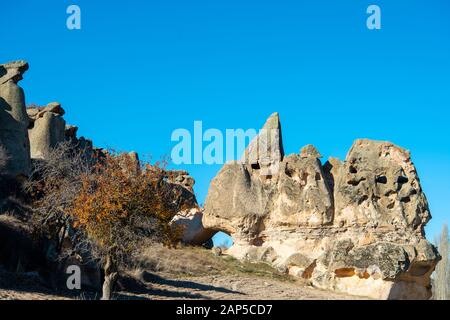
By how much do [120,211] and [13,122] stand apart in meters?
6.31

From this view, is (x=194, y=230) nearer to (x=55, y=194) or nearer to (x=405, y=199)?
(x=405, y=199)

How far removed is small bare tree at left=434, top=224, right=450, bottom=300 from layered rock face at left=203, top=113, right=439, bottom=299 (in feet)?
78.6

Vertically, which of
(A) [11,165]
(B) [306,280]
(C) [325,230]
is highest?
(A) [11,165]

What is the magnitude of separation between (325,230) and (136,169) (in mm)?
13080

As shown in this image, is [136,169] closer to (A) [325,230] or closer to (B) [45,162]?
(B) [45,162]

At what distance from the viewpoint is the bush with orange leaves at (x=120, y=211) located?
1464 cm

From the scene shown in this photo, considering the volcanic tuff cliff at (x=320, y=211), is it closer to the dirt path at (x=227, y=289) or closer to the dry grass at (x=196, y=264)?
the dry grass at (x=196, y=264)

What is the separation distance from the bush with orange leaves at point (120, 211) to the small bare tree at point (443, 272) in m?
37.6

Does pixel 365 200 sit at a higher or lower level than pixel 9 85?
lower

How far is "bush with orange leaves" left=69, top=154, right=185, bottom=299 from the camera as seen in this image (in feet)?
48.0
